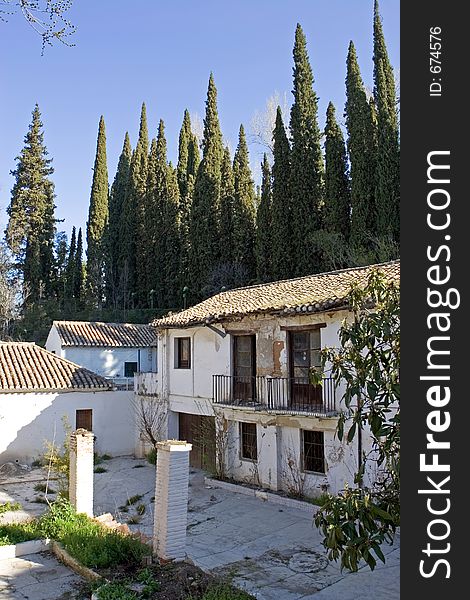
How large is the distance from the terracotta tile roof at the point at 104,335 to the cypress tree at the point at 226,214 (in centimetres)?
1039

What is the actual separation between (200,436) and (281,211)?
18.0m

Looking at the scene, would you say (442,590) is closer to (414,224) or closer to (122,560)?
(414,224)

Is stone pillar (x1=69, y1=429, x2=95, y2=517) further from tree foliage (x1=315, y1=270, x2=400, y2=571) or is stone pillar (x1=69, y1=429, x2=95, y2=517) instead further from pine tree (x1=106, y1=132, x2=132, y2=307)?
pine tree (x1=106, y1=132, x2=132, y2=307)

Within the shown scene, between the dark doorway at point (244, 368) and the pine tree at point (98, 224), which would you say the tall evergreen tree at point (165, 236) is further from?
the dark doorway at point (244, 368)

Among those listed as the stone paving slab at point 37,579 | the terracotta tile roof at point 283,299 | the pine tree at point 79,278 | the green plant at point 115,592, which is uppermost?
the pine tree at point 79,278

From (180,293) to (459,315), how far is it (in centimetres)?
3688

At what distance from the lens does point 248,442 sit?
18.3 meters

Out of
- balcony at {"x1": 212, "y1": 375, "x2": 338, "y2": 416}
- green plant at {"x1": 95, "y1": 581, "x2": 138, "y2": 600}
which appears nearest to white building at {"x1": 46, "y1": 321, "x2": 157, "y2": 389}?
balcony at {"x1": 212, "y1": 375, "x2": 338, "y2": 416}

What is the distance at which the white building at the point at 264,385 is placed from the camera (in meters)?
15.6

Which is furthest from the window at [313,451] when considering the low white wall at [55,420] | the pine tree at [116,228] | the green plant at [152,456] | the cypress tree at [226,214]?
the pine tree at [116,228]

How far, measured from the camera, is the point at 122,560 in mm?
9609

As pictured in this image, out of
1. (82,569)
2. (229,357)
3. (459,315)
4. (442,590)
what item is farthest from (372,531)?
(229,357)

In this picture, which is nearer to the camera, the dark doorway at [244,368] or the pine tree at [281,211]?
the dark doorway at [244,368]

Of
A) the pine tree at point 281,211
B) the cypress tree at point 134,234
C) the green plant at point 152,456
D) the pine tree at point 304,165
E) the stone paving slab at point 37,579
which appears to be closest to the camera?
the stone paving slab at point 37,579
